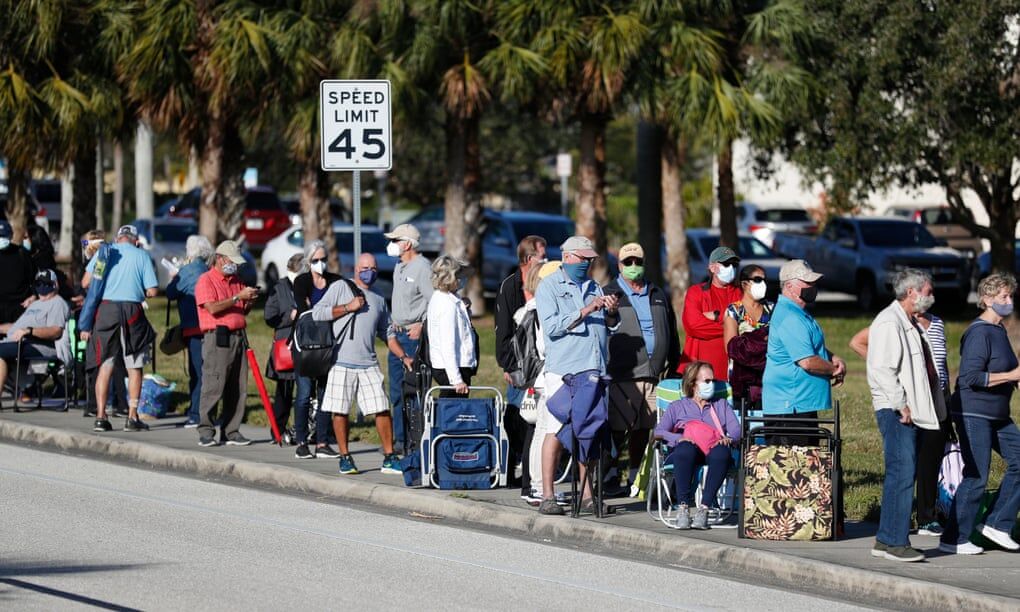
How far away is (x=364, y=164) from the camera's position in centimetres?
1418

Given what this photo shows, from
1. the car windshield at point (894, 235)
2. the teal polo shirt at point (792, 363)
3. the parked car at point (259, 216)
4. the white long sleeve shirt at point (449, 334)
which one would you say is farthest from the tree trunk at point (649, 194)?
the teal polo shirt at point (792, 363)

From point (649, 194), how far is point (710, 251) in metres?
3.45

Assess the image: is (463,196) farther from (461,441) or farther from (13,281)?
(461,441)

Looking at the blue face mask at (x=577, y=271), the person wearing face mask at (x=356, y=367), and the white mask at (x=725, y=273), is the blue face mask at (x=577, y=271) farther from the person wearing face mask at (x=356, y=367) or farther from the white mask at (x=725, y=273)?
the person wearing face mask at (x=356, y=367)

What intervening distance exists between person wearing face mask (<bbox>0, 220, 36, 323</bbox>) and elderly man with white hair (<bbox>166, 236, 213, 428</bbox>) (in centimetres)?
232

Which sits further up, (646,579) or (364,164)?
(364,164)

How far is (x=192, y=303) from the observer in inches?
630

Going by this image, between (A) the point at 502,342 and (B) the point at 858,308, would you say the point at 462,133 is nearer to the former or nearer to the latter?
(B) the point at 858,308

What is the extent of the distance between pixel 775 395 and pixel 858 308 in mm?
22795

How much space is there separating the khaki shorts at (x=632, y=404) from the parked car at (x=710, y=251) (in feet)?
64.6

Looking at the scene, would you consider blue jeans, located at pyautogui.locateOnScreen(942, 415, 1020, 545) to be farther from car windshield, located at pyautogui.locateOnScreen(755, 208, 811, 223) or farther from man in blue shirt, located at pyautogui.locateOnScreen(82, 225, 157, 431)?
car windshield, located at pyautogui.locateOnScreen(755, 208, 811, 223)

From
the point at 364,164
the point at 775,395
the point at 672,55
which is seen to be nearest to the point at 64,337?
the point at 364,164

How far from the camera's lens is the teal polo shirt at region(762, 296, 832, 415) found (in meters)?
10.5

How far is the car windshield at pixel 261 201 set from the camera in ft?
147
